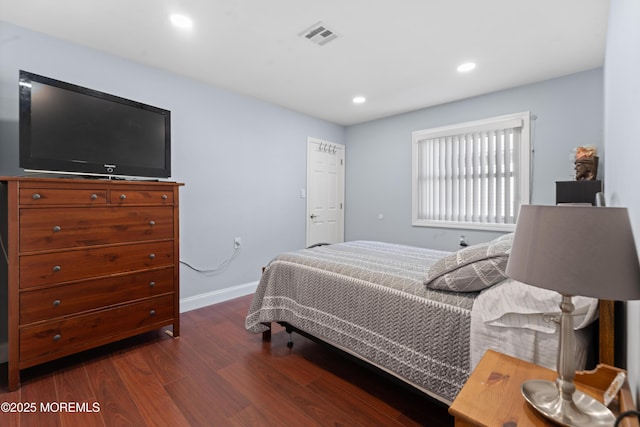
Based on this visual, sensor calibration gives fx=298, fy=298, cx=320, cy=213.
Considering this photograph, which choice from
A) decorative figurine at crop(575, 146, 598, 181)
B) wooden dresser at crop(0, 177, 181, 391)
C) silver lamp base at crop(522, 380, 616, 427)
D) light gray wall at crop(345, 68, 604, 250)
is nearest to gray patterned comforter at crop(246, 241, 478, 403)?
silver lamp base at crop(522, 380, 616, 427)

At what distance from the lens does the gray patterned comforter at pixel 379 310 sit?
4.74 ft

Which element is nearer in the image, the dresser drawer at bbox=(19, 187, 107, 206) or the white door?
the dresser drawer at bbox=(19, 187, 107, 206)

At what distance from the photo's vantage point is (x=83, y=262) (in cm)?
208

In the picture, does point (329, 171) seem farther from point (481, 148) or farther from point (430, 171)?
point (481, 148)

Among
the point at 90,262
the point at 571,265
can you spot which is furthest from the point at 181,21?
the point at 571,265

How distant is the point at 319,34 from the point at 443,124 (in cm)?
230

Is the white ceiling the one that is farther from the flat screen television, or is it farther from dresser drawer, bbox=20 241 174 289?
dresser drawer, bbox=20 241 174 289

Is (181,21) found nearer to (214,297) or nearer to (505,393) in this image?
(214,297)

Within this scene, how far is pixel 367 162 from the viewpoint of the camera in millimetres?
4812

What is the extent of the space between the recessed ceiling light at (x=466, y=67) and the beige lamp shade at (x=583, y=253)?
8.56ft

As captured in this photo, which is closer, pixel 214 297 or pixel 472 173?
pixel 214 297

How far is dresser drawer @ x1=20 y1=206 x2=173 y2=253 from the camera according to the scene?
1.88m

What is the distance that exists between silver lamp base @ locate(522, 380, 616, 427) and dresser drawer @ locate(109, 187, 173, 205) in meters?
2.56

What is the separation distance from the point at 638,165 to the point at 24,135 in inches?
119
